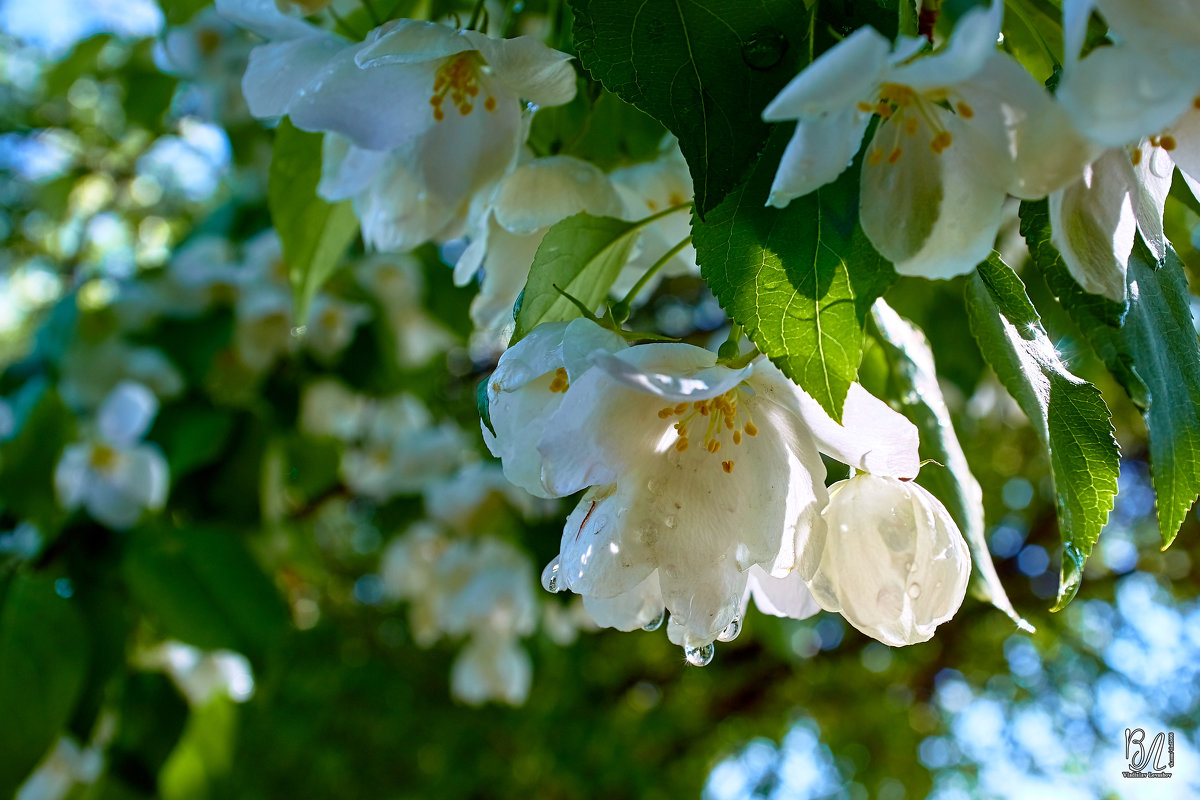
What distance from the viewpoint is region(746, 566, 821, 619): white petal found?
0.69m

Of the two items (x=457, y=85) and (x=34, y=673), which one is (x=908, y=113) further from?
(x=34, y=673)

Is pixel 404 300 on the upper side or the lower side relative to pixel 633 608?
lower

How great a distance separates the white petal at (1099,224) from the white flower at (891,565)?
17 centimetres

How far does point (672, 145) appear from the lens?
1.00 metres

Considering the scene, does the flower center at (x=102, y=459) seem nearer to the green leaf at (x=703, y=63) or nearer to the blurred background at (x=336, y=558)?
the blurred background at (x=336, y=558)

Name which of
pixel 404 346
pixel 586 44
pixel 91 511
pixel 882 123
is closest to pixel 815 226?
pixel 882 123

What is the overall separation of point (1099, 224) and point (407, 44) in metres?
0.49

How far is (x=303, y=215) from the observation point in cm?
110

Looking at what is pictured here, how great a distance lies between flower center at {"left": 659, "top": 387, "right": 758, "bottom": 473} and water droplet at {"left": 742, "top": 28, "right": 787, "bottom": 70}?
0.21 meters

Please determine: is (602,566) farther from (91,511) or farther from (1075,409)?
(91,511)

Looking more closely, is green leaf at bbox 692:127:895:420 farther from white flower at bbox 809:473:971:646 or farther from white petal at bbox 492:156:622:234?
white petal at bbox 492:156:622:234

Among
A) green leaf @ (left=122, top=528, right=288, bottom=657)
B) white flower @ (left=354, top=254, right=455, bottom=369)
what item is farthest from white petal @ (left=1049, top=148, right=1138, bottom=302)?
white flower @ (left=354, top=254, right=455, bottom=369)

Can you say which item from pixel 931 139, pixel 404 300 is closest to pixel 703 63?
pixel 931 139

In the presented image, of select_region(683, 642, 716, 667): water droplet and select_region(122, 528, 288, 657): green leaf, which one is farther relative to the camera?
select_region(122, 528, 288, 657): green leaf
